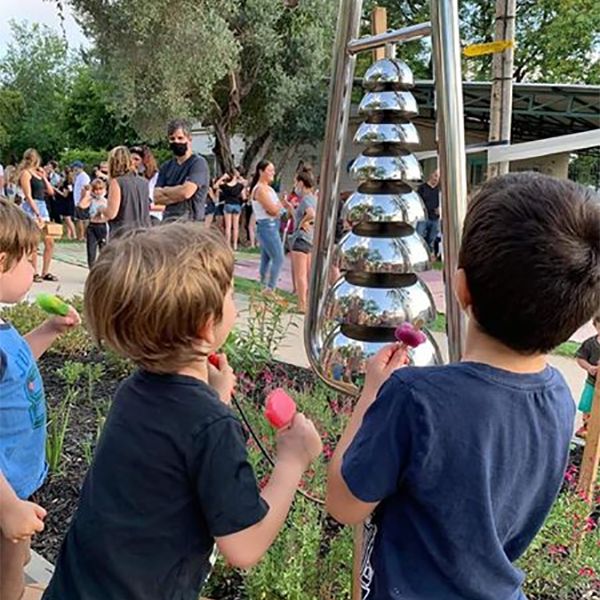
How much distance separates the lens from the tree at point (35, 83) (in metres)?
37.5

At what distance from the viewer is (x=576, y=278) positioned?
97 cm

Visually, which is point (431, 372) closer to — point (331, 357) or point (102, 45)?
point (331, 357)

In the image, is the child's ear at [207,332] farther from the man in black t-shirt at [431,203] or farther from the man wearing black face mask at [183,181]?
the man wearing black face mask at [183,181]

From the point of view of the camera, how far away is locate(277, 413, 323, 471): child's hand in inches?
45.8

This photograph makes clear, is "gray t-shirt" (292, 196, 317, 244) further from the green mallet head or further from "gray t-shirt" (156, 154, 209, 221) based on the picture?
the green mallet head

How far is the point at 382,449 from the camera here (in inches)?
39.0

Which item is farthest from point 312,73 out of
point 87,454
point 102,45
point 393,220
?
point 393,220

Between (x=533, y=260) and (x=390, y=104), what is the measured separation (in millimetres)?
439

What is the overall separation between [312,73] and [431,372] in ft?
53.3

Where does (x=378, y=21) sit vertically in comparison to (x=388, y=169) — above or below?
above

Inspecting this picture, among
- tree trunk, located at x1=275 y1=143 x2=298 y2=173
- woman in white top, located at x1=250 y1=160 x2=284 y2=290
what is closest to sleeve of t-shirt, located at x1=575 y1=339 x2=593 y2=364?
woman in white top, located at x1=250 y1=160 x2=284 y2=290

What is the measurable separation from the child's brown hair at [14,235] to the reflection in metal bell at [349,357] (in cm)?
84

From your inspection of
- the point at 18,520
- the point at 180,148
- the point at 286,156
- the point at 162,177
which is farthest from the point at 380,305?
the point at 286,156

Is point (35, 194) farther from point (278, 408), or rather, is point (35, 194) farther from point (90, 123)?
point (90, 123)
